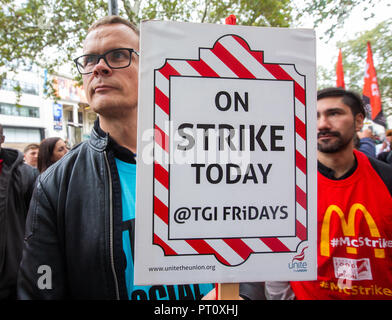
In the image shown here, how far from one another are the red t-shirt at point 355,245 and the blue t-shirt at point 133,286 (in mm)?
685

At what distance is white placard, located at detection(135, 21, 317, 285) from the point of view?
0.93 meters

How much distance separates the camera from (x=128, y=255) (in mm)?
1240

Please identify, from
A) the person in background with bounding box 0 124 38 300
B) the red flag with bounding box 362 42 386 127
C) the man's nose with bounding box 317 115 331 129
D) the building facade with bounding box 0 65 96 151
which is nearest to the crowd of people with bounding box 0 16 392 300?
the man's nose with bounding box 317 115 331 129

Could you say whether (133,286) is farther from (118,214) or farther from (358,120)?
(358,120)

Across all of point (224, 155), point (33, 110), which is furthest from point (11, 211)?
point (33, 110)

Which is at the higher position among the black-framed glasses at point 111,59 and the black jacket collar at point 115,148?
the black-framed glasses at point 111,59

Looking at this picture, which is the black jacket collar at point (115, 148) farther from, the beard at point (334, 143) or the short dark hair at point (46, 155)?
the short dark hair at point (46, 155)

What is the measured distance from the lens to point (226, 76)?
0.99m

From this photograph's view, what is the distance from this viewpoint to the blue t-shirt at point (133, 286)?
4.02 ft

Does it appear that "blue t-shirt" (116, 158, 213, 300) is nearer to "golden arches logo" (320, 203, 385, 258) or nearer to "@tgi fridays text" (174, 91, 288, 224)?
"@tgi fridays text" (174, 91, 288, 224)

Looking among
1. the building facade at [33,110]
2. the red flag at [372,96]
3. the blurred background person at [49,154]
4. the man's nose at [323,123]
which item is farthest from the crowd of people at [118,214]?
the building facade at [33,110]

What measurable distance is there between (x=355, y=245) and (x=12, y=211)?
2.29 m

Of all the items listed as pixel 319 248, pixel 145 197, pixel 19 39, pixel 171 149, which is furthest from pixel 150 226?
pixel 19 39

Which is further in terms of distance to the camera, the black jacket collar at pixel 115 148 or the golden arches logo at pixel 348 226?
the golden arches logo at pixel 348 226
